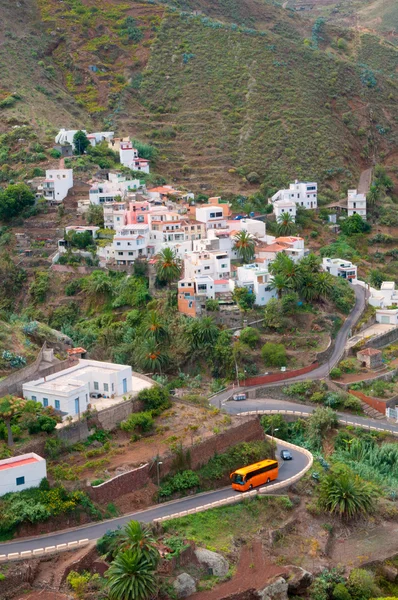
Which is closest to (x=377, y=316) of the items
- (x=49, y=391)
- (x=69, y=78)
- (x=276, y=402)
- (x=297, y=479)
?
(x=276, y=402)

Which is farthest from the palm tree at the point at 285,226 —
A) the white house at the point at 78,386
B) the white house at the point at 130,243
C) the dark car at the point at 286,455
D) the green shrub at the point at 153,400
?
the dark car at the point at 286,455

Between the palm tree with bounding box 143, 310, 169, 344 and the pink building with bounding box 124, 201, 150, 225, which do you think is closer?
the palm tree with bounding box 143, 310, 169, 344

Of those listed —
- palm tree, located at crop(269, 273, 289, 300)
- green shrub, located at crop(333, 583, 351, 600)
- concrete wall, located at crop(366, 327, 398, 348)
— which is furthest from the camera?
palm tree, located at crop(269, 273, 289, 300)

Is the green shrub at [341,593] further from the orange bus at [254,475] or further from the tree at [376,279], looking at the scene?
the tree at [376,279]

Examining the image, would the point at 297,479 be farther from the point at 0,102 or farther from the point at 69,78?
the point at 69,78

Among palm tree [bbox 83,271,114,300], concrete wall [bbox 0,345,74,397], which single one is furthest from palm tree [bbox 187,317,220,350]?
concrete wall [bbox 0,345,74,397]

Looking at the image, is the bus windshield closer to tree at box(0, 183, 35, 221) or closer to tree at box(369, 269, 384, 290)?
tree at box(369, 269, 384, 290)

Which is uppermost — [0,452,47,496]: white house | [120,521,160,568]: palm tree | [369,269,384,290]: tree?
[369,269,384,290]: tree
